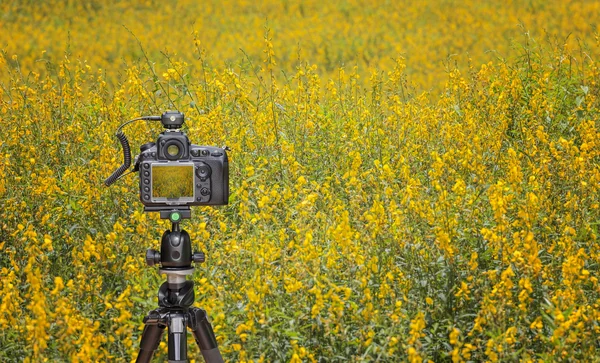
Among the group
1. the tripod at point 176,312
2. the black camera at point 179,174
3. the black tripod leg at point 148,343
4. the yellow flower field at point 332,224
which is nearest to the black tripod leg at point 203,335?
the tripod at point 176,312

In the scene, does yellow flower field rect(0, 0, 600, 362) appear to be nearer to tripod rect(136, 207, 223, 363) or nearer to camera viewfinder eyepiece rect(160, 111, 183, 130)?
tripod rect(136, 207, 223, 363)

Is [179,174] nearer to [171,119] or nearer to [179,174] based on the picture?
[179,174]

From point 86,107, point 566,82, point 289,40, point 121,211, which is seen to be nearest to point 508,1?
point 289,40

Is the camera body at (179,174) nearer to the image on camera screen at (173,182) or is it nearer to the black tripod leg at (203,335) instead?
the image on camera screen at (173,182)

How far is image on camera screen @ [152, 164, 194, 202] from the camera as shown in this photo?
331 centimetres

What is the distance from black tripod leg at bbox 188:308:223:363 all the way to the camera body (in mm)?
388

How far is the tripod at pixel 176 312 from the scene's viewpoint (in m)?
3.38

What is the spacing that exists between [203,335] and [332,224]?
108 centimetres

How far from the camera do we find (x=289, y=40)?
1294 cm

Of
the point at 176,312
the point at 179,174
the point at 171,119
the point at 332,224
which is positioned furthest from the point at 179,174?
the point at 332,224

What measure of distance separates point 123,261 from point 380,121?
2021mm

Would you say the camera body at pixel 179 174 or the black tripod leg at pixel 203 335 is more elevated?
the camera body at pixel 179 174

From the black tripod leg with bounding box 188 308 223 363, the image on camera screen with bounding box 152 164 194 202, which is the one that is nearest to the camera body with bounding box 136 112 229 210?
the image on camera screen with bounding box 152 164 194 202

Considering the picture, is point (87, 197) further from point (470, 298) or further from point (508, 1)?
point (508, 1)
